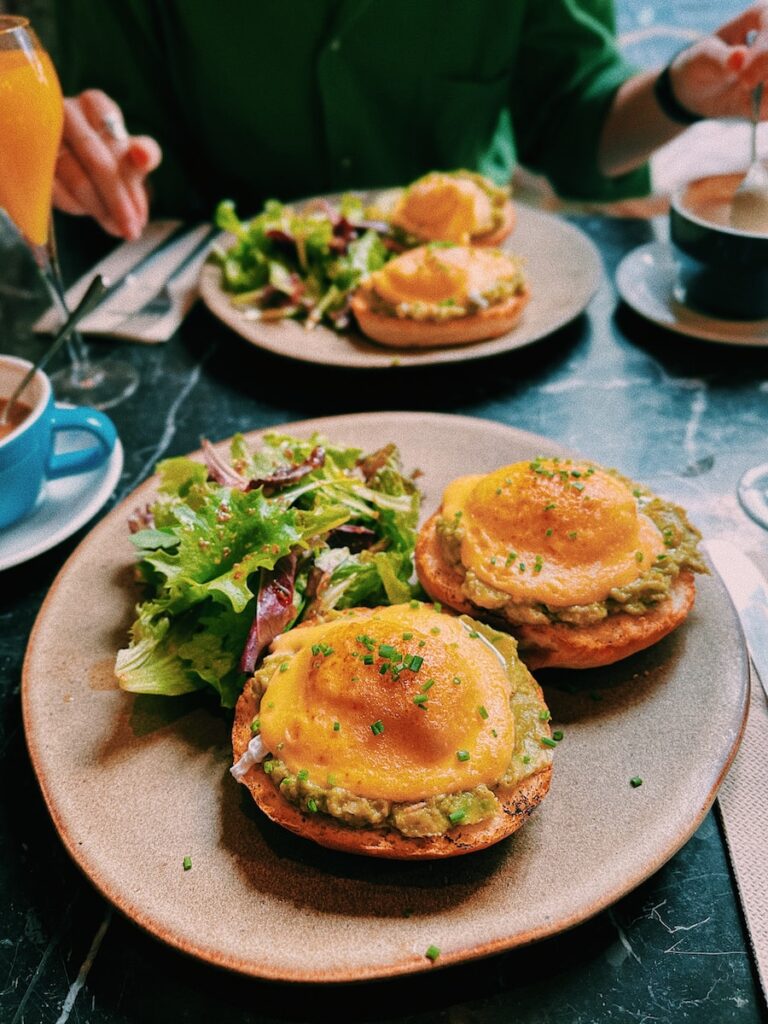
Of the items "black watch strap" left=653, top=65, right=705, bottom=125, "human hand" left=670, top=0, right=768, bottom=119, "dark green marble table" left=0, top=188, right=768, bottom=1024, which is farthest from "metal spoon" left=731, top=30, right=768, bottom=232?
"black watch strap" left=653, top=65, right=705, bottom=125

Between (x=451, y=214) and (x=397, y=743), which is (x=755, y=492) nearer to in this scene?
(x=397, y=743)

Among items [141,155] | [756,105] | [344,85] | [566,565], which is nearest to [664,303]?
[756,105]

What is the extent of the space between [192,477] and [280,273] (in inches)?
52.8

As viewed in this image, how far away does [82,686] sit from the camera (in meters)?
1.63

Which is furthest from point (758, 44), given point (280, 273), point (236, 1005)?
point (236, 1005)

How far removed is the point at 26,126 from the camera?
229cm

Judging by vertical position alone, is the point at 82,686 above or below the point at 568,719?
above

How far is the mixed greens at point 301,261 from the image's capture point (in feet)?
9.77

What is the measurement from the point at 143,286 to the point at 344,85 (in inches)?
56.3

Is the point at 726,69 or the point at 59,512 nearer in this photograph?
the point at 59,512

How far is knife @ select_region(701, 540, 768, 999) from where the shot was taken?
1.28 meters

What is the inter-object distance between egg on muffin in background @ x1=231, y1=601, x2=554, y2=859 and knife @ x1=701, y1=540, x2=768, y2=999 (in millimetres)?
365

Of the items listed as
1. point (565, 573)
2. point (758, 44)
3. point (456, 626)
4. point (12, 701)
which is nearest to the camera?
point (456, 626)

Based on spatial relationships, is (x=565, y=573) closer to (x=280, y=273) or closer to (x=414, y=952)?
(x=414, y=952)
